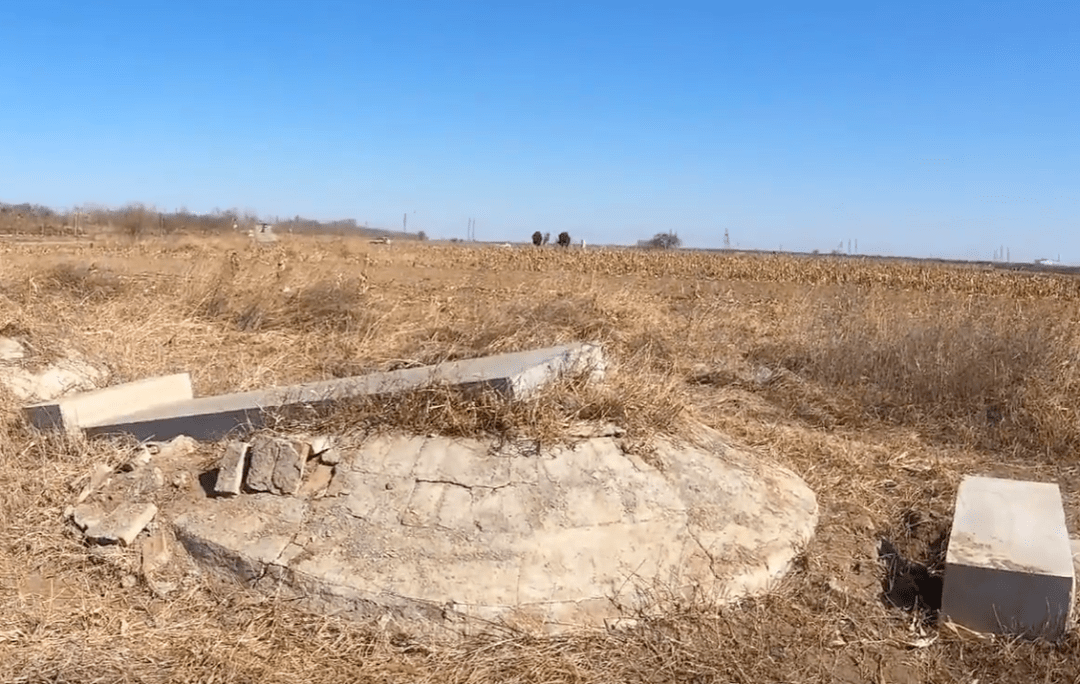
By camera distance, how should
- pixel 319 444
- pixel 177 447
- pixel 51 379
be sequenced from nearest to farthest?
pixel 319 444, pixel 177 447, pixel 51 379

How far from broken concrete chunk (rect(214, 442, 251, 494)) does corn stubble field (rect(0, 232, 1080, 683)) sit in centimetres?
50

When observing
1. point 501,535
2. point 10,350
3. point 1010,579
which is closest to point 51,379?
point 10,350

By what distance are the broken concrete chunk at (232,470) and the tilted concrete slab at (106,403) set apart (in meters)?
1.30

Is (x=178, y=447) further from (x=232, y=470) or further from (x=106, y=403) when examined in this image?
(x=106, y=403)

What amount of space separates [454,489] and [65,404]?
255 cm

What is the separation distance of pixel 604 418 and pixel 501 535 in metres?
1.03

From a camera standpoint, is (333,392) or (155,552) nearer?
(155,552)

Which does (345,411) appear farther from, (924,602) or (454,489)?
(924,602)

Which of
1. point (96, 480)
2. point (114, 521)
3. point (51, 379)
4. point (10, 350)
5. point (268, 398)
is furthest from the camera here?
point (10, 350)

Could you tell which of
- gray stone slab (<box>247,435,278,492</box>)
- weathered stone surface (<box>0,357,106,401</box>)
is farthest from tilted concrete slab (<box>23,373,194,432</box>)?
gray stone slab (<box>247,435,278,492</box>)

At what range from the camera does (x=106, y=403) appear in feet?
18.9

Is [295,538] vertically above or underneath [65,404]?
underneath

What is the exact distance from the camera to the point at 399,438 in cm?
480

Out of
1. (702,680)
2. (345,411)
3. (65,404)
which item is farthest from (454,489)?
(65,404)
